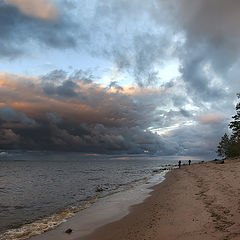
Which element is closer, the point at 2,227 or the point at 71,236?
the point at 71,236

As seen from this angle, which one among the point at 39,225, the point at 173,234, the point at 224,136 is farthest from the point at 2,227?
the point at 224,136

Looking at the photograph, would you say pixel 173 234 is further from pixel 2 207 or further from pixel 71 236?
pixel 2 207

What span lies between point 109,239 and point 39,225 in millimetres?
6447

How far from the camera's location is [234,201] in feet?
37.8

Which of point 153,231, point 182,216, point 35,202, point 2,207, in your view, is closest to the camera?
point 153,231

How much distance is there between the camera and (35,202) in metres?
21.2

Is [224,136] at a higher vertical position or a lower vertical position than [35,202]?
higher

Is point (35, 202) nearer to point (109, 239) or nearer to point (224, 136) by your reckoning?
point (109, 239)

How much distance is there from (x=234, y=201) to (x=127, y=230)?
22.1 feet

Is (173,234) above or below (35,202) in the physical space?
above

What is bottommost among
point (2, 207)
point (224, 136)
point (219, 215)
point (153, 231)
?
point (2, 207)

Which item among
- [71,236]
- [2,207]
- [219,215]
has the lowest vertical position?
[2,207]

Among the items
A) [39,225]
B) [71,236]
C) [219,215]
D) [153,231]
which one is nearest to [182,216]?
[219,215]

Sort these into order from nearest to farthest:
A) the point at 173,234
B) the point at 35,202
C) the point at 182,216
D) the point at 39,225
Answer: the point at 173,234
the point at 182,216
the point at 39,225
the point at 35,202
